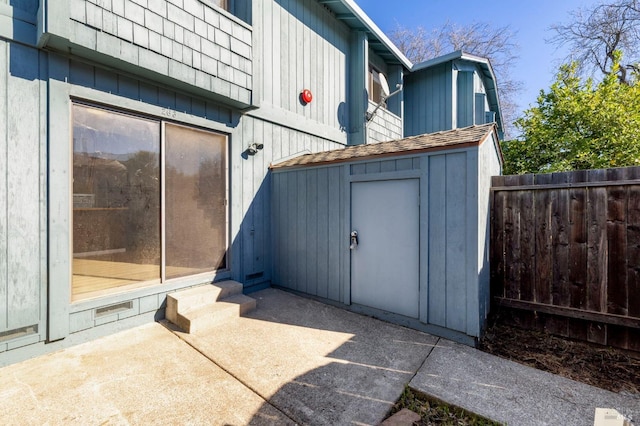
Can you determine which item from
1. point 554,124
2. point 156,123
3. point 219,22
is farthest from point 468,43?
point 156,123

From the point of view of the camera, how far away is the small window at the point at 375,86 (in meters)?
7.77

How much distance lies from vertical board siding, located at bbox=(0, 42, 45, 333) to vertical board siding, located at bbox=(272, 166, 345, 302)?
297cm

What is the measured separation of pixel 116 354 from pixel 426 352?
309 cm

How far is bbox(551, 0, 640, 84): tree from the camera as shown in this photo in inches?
327

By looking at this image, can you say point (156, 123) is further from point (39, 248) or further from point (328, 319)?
point (328, 319)

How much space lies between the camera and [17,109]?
265 centimetres

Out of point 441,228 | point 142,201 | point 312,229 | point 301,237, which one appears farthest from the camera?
point 301,237

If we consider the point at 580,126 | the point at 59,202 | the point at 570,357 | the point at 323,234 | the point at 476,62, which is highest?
the point at 476,62

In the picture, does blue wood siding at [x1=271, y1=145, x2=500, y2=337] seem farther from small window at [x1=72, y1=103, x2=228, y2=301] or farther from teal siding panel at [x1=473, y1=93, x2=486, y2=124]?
teal siding panel at [x1=473, y1=93, x2=486, y2=124]

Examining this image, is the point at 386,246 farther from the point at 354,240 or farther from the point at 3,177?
the point at 3,177

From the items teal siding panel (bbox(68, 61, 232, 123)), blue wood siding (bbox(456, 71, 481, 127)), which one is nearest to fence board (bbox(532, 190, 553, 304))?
teal siding panel (bbox(68, 61, 232, 123))

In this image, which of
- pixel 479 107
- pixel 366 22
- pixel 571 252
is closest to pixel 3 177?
pixel 571 252

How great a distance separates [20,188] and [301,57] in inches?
193

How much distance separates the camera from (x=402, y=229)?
3572 millimetres
